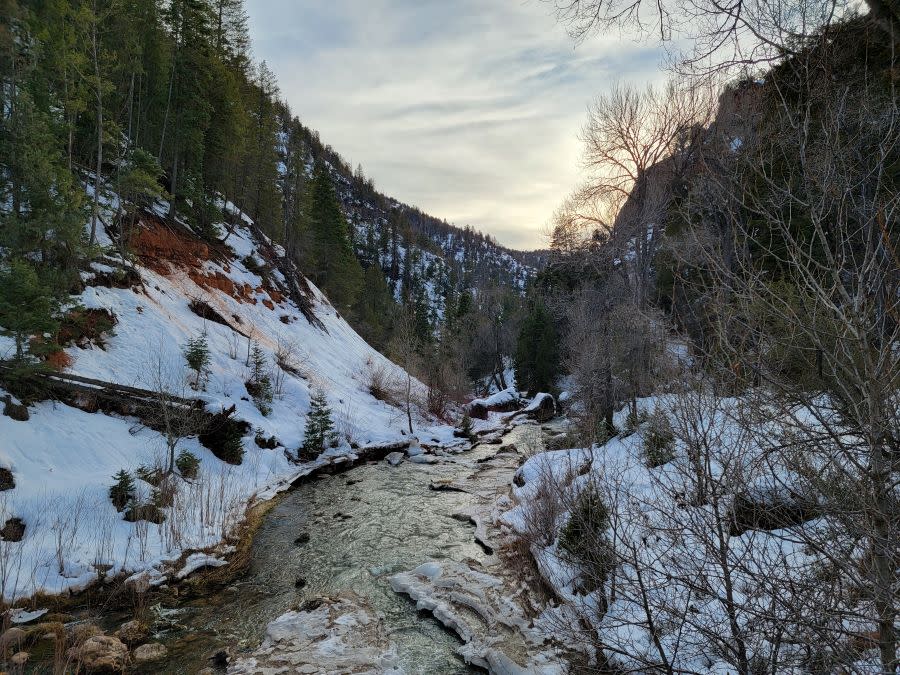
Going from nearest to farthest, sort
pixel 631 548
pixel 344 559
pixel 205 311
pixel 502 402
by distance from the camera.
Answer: pixel 631 548 < pixel 344 559 < pixel 205 311 < pixel 502 402

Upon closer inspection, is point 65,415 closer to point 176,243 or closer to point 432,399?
point 176,243

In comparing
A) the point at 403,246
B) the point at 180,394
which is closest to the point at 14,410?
the point at 180,394

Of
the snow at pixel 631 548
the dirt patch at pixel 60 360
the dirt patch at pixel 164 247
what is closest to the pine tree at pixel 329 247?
the dirt patch at pixel 164 247

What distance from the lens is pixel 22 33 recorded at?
1144 centimetres

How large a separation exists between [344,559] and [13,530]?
6.00 metres

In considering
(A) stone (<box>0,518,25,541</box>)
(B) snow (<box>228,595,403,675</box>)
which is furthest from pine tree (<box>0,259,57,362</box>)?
(B) snow (<box>228,595,403,675</box>)

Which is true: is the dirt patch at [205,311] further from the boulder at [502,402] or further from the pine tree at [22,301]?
the boulder at [502,402]

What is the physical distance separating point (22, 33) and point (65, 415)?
9.92 meters

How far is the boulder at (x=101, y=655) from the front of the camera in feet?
19.9

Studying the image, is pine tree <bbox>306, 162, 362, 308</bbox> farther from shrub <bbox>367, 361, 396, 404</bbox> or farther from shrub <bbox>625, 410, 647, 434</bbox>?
shrub <bbox>625, 410, 647, 434</bbox>

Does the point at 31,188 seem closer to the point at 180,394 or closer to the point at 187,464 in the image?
the point at 180,394

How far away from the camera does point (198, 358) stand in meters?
16.4

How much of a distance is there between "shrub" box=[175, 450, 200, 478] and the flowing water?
2448 mm

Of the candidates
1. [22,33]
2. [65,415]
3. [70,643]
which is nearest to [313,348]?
[65,415]
